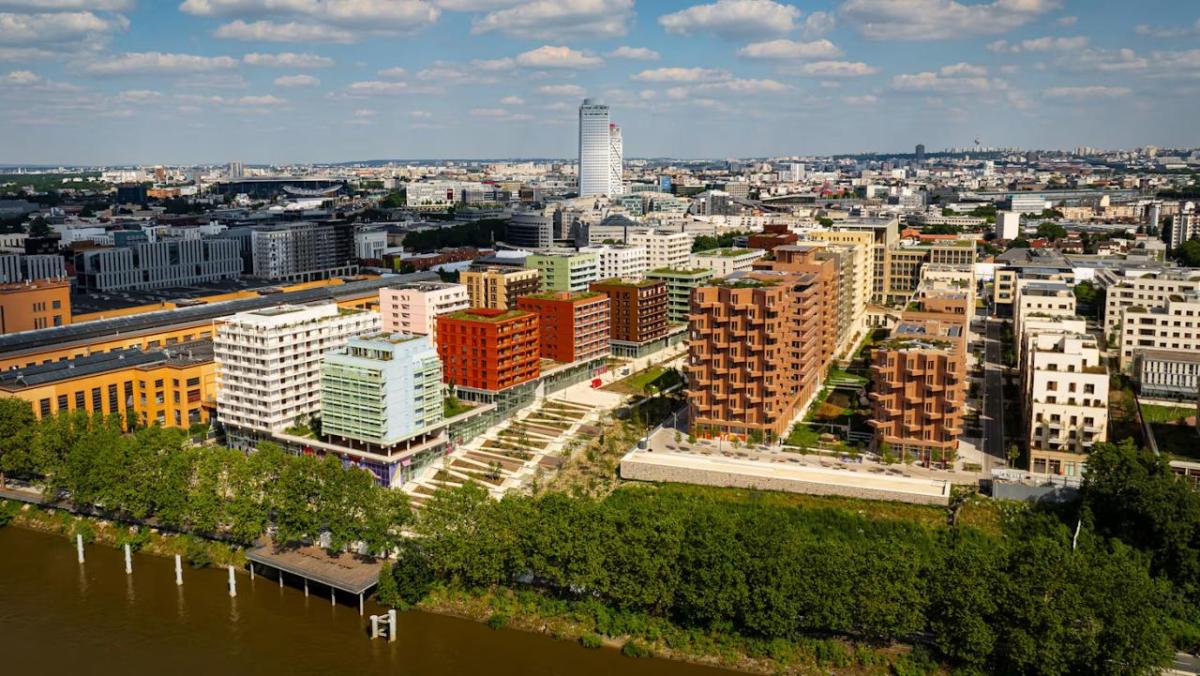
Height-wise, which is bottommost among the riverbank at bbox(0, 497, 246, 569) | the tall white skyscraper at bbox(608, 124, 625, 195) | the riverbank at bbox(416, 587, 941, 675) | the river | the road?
the river

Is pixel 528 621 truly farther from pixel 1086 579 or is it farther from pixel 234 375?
pixel 234 375

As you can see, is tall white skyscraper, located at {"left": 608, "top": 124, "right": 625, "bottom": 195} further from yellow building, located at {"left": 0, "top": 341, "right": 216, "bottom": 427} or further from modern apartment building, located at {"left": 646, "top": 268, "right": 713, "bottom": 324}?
yellow building, located at {"left": 0, "top": 341, "right": 216, "bottom": 427}

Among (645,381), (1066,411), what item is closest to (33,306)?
(645,381)

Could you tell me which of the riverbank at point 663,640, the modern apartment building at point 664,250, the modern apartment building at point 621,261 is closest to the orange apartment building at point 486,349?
the riverbank at point 663,640

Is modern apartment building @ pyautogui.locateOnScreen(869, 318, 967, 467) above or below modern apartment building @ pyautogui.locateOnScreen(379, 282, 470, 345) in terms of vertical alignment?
below

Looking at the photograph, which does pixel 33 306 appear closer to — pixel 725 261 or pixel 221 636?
pixel 221 636

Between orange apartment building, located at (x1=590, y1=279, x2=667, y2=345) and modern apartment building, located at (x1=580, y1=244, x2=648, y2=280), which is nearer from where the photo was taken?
orange apartment building, located at (x1=590, y1=279, x2=667, y2=345)

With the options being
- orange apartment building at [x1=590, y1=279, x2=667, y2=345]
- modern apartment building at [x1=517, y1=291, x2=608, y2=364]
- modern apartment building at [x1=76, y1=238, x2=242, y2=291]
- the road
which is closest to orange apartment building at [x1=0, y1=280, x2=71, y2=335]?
modern apartment building at [x1=76, y1=238, x2=242, y2=291]

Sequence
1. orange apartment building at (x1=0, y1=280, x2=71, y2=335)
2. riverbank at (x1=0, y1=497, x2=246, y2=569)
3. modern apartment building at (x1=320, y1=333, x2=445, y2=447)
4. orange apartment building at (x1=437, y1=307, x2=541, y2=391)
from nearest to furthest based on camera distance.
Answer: riverbank at (x1=0, y1=497, x2=246, y2=569) < modern apartment building at (x1=320, y1=333, x2=445, y2=447) < orange apartment building at (x1=437, y1=307, x2=541, y2=391) < orange apartment building at (x1=0, y1=280, x2=71, y2=335)

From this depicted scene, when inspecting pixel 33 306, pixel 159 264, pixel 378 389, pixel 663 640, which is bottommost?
A: pixel 663 640
